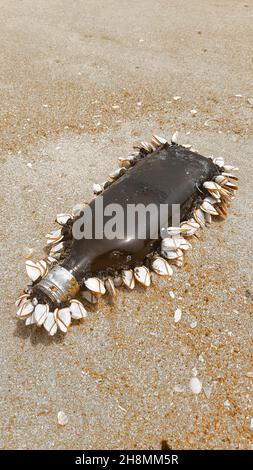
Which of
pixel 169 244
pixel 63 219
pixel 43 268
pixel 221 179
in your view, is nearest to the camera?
pixel 43 268

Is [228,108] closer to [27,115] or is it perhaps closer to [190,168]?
[190,168]

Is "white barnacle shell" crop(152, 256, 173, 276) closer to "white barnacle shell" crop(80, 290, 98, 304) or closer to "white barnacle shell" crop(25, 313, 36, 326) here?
"white barnacle shell" crop(80, 290, 98, 304)

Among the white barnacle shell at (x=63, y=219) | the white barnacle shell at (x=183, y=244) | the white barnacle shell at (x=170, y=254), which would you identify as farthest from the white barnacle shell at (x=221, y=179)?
the white barnacle shell at (x=63, y=219)

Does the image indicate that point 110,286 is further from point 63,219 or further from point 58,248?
point 63,219

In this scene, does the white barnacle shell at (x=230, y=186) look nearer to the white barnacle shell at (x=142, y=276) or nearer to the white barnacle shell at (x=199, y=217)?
the white barnacle shell at (x=199, y=217)

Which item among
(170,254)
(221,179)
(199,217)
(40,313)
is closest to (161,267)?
(170,254)

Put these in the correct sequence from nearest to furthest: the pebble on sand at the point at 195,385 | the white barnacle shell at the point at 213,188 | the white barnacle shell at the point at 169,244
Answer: the pebble on sand at the point at 195,385 < the white barnacle shell at the point at 169,244 < the white barnacle shell at the point at 213,188

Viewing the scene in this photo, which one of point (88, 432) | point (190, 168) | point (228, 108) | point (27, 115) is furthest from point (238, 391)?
point (27, 115)
